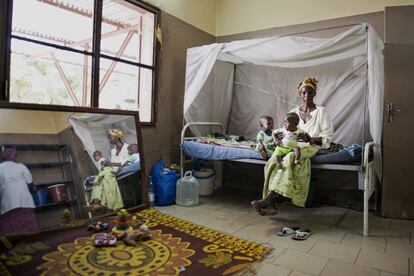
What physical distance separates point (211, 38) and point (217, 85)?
3.05 ft

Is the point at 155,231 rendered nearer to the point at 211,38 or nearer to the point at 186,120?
the point at 186,120

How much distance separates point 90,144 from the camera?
8.78 ft

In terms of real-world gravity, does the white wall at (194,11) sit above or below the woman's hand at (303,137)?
above

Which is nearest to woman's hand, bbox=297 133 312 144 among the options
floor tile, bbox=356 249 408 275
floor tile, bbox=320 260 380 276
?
floor tile, bbox=356 249 408 275

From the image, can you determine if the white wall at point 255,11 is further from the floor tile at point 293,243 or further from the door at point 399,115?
the floor tile at point 293,243

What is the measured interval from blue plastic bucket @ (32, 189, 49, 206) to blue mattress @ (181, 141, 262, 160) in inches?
62.3

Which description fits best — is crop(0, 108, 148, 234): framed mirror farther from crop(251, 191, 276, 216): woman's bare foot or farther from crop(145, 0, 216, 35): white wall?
crop(145, 0, 216, 35): white wall

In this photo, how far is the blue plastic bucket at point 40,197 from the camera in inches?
87.4

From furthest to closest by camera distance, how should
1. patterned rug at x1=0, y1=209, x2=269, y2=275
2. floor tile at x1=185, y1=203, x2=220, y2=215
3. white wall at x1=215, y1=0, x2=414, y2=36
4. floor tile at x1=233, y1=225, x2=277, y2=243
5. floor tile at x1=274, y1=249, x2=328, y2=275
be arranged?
white wall at x1=215, y1=0, x2=414, y2=36 → floor tile at x1=185, y1=203, x2=220, y2=215 → floor tile at x1=233, y1=225, x2=277, y2=243 → floor tile at x1=274, y1=249, x2=328, y2=275 → patterned rug at x1=0, y1=209, x2=269, y2=275

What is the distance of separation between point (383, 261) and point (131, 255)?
1742 millimetres

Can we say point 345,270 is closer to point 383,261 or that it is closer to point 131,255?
point 383,261

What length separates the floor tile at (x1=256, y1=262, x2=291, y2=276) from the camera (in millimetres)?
1823

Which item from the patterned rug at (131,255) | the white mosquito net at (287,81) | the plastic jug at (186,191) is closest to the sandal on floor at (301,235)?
the patterned rug at (131,255)

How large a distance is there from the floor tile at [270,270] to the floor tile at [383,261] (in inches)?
22.0
